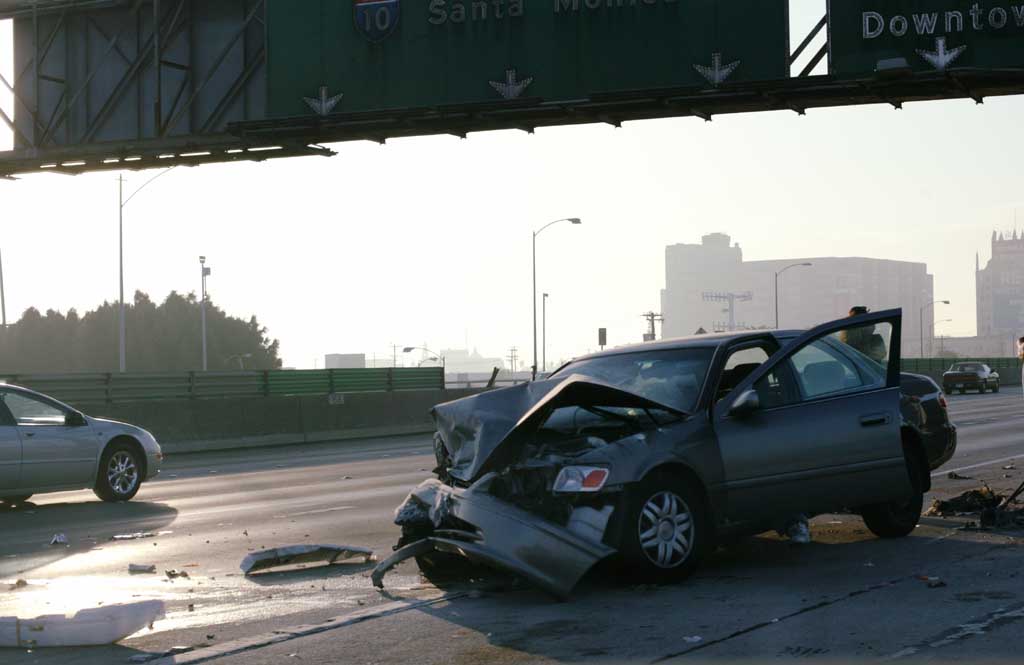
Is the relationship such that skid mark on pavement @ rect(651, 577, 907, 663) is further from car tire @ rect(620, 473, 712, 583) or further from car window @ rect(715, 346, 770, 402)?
car window @ rect(715, 346, 770, 402)

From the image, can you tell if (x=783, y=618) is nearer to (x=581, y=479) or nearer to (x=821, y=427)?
(x=581, y=479)

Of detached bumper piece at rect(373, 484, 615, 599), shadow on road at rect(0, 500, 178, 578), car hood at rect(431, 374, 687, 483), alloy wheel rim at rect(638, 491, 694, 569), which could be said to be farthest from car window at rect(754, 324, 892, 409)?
shadow on road at rect(0, 500, 178, 578)

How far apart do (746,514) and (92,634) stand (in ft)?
13.8

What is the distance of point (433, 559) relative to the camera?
909 cm

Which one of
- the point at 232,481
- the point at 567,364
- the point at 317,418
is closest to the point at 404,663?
the point at 567,364

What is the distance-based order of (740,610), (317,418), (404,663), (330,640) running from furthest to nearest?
(317,418)
(740,610)
(330,640)
(404,663)

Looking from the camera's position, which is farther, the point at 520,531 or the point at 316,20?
the point at 316,20

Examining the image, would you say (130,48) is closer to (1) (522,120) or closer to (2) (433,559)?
(1) (522,120)

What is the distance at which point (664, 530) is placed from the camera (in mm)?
8516

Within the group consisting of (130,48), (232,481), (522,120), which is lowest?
(232,481)

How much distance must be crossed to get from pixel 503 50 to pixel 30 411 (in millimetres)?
9497

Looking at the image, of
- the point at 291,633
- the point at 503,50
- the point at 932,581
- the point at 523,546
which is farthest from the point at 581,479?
the point at 503,50

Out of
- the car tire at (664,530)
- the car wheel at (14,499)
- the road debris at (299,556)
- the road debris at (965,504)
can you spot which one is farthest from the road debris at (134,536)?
the road debris at (965,504)

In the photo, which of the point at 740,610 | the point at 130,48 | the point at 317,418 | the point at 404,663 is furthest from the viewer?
the point at 317,418
